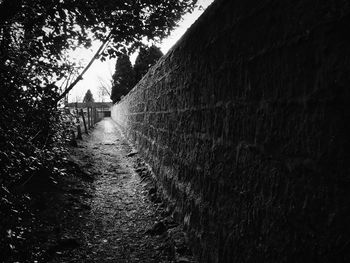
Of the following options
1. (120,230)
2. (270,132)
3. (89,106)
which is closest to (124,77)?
(89,106)

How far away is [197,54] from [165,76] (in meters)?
1.68

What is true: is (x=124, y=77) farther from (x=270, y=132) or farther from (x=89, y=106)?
(x=270, y=132)

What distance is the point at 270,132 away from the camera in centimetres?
148

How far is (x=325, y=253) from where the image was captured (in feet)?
3.47

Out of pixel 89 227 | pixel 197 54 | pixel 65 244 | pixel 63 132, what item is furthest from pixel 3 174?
pixel 197 54

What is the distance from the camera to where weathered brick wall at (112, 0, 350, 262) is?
1045mm

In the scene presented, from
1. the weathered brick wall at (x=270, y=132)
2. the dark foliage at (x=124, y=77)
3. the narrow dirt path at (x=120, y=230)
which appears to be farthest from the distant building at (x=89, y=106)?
the dark foliage at (x=124, y=77)

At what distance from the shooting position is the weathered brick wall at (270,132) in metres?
1.04

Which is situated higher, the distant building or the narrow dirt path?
the distant building

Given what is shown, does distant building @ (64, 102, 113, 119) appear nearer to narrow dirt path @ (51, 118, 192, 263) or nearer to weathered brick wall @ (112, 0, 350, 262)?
narrow dirt path @ (51, 118, 192, 263)

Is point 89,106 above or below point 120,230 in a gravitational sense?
above

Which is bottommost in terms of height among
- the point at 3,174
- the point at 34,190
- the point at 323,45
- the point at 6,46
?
the point at 34,190

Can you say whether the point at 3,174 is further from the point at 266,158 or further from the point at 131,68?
the point at 131,68

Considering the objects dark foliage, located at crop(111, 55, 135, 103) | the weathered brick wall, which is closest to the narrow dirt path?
the weathered brick wall
